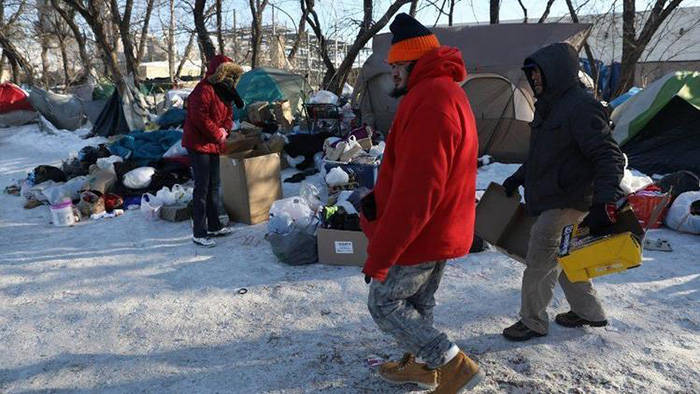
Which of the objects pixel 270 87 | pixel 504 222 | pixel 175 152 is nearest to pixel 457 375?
pixel 504 222

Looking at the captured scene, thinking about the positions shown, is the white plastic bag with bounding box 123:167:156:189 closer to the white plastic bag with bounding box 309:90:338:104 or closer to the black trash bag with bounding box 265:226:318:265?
the black trash bag with bounding box 265:226:318:265

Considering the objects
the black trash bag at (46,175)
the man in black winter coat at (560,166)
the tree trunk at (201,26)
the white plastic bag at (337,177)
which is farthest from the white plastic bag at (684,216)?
the tree trunk at (201,26)

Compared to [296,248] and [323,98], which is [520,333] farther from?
[323,98]

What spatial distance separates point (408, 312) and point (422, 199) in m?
0.64

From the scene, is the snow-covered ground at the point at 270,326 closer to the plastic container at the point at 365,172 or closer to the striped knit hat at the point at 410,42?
the striped knit hat at the point at 410,42

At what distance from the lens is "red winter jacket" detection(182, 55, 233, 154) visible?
4.87 meters

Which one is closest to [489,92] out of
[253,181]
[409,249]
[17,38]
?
[253,181]

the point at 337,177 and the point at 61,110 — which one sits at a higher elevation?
the point at 61,110

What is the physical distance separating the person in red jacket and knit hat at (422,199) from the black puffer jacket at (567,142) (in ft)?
2.40

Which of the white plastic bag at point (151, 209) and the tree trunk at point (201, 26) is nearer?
the white plastic bag at point (151, 209)

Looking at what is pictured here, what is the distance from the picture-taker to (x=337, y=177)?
6574mm

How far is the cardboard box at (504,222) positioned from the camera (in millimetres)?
3324

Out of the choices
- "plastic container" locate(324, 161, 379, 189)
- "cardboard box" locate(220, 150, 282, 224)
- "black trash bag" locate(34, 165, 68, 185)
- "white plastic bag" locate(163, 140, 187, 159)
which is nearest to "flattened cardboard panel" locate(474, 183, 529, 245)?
"cardboard box" locate(220, 150, 282, 224)

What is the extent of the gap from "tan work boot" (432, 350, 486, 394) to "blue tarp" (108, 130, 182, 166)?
24.0 ft
